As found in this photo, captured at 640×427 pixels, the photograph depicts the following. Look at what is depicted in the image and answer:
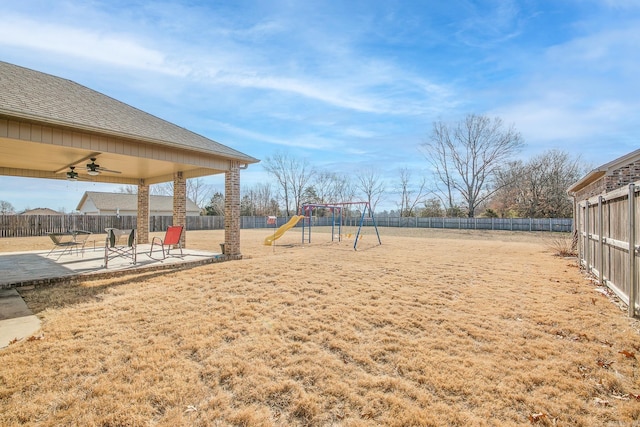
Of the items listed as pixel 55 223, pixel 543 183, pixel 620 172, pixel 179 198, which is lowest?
pixel 55 223

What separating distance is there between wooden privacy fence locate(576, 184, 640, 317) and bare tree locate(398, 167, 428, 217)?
3769cm

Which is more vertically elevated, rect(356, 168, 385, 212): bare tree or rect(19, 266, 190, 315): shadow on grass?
rect(356, 168, 385, 212): bare tree

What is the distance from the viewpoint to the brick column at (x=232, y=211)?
933cm

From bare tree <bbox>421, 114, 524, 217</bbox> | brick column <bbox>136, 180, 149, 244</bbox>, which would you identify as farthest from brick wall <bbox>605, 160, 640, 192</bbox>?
bare tree <bbox>421, 114, 524, 217</bbox>

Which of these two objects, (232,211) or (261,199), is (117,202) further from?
(232,211)

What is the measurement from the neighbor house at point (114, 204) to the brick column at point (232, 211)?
935 inches

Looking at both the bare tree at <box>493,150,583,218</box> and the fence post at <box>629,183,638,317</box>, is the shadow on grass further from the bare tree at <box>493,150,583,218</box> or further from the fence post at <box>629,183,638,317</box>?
the bare tree at <box>493,150,583,218</box>

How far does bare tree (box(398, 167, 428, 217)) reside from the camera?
146ft

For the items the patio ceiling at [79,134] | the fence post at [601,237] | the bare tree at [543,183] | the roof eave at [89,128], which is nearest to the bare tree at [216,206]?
the patio ceiling at [79,134]

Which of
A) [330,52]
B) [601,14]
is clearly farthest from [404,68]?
[601,14]

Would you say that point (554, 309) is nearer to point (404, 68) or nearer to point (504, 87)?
point (404, 68)

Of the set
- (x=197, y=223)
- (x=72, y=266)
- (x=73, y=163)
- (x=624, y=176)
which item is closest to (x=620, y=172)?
(x=624, y=176)

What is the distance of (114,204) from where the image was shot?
3030cm

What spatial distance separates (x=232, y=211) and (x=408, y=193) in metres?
40.3
